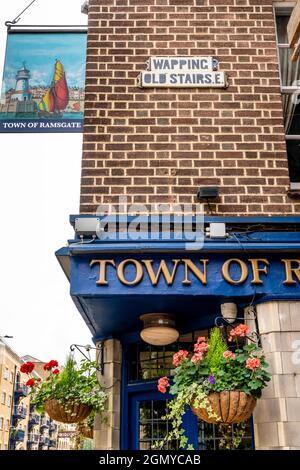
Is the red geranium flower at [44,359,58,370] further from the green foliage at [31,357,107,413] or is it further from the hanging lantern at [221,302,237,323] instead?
the hanging lantern at [221,302,237,323]

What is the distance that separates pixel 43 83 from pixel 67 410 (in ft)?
12.6

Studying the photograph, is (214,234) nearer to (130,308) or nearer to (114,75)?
(130,308)

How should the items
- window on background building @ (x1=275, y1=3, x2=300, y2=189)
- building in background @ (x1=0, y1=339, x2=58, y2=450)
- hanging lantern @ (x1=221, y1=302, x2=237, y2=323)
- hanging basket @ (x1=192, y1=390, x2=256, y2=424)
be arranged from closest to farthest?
hanging basket @ (x1=192, y1=390, x2=256, y2=424)
hanging lantern @ (x1=221, y1=302, x2=237, y2=323)
window on background building @ (x1=275, y1=3, x2=300, y2=189)
building in background @ (x1=0, y1=339, x2=58, y2=450)

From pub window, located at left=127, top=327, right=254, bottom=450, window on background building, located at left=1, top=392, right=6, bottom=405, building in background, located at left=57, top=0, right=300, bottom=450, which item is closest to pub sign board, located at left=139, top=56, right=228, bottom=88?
building in background, located at left=57, top=0, right=300, bottom=450

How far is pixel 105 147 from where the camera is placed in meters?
5.95

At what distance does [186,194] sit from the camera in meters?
5.75

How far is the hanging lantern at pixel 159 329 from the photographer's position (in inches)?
225

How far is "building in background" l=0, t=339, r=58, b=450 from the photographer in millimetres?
60594

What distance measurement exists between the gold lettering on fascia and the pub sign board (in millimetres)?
2280

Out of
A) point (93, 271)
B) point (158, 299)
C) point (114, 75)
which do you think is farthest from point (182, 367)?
point (114, 75)

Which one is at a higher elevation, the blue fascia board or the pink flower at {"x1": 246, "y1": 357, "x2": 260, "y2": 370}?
the blue fascia board

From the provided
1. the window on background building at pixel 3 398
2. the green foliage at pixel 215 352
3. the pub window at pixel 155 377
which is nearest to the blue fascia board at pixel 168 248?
the green foliage at pixel 215 352

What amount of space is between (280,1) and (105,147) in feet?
10.1

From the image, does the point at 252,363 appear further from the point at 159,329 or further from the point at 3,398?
the point at 3,398
